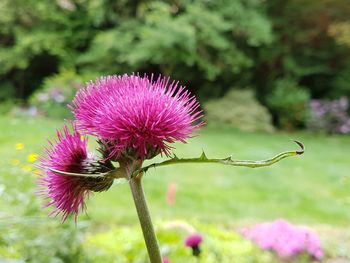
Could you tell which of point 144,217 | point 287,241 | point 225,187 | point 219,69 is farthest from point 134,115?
point 219,69

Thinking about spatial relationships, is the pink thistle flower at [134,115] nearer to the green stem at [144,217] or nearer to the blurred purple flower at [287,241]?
the green stem at [144,217]

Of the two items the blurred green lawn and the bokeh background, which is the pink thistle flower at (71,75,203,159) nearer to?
the blurred green lawn

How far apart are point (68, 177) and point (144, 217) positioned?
17 centimetres

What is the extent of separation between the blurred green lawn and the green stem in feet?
5.95

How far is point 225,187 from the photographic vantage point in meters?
6.74

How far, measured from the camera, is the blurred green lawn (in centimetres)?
477

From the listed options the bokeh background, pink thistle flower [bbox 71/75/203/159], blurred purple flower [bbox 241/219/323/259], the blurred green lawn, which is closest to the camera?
pink thistle flower [bbox 71/75/203/159]

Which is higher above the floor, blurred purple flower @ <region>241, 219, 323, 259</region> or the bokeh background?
the bokeh background

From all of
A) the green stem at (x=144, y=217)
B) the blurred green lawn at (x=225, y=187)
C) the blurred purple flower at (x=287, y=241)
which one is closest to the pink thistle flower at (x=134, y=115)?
the green stem at (x=144, y=217)

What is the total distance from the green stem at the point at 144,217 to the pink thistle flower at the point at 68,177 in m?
0.07

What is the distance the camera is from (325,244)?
163 inches

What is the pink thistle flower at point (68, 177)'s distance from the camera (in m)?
0.97

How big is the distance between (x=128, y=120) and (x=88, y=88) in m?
0.11

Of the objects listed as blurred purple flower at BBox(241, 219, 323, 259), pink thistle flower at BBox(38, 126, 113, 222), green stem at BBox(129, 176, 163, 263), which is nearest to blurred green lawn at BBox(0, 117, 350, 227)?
blurred purple flower at BBox(241, 219, 323, 259)
